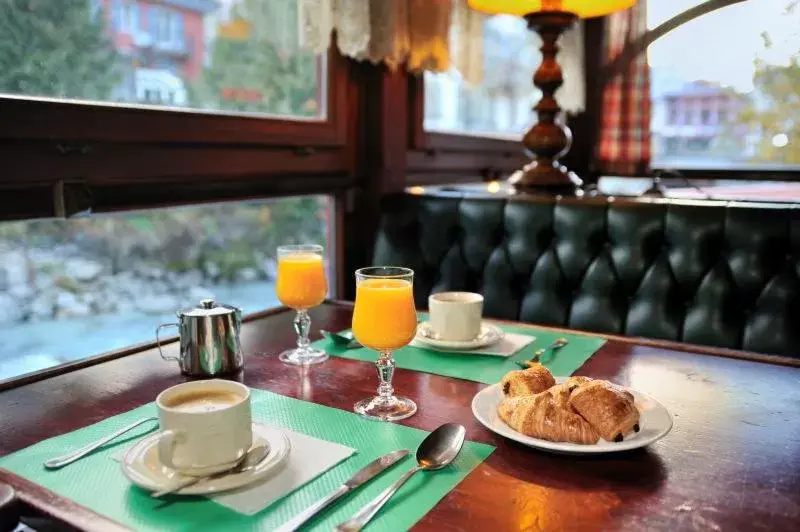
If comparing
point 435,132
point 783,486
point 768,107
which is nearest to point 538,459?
point 783,486

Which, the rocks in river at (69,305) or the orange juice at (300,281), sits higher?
the orange juice at (300,281)

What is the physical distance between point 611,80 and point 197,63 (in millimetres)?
2520

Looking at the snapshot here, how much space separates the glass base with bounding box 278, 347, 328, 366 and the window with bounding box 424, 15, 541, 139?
5.04 ft

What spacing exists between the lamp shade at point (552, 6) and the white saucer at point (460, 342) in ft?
3.46

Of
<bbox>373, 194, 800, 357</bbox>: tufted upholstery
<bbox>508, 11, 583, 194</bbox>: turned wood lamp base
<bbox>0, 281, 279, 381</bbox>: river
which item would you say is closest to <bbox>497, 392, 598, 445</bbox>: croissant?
<bbox>0, 281, 279, 381</bbox>: river

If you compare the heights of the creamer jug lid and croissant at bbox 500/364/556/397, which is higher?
the creamer jug lid

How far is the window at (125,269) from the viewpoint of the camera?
151 cm

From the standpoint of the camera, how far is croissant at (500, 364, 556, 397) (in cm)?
91

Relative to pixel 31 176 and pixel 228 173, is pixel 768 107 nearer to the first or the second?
pixel 228 173

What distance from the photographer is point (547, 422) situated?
0.82 metres

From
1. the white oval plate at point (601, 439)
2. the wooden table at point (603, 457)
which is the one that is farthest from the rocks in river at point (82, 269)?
the white oval plate at point (601, 439)

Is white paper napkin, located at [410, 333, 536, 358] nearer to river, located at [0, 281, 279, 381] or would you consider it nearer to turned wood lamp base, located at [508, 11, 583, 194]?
river, located at [0, 281, 279, 381]

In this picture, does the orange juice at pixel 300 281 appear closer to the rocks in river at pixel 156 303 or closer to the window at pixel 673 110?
the rocks in river at pixel 156 303

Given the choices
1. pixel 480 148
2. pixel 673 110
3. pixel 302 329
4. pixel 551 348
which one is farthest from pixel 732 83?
pixel 302 329
